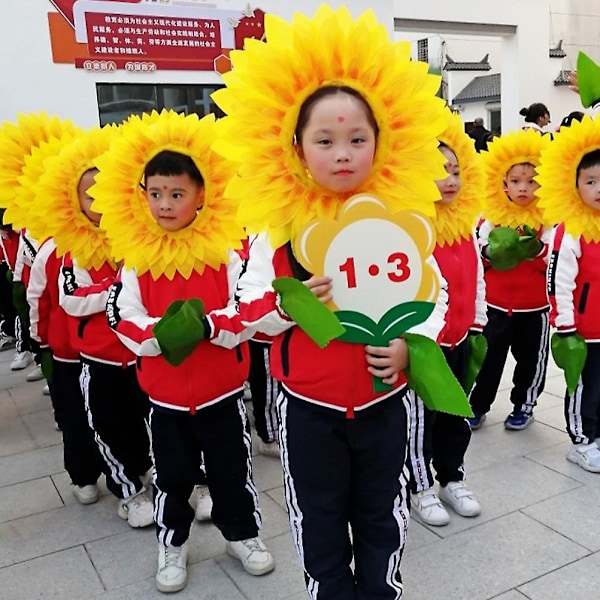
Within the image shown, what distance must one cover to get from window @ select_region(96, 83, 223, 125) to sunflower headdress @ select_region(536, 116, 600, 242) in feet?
14.7

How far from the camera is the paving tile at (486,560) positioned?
2109 millimetres

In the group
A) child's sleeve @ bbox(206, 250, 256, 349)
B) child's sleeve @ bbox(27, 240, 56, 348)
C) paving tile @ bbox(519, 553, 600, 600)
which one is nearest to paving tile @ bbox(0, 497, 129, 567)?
child's sleeve @ bbox(27, 240, 56, 348)

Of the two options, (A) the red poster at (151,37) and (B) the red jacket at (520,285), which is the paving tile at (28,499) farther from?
(A) the red poster at (151,37)

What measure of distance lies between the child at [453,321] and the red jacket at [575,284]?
0.35 m

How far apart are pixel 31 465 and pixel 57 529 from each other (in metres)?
0.76

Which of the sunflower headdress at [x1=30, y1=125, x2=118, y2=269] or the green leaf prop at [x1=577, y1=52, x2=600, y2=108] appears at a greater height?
the green leaf prop at [x1=577, y1=52, x2=600, y2=108]

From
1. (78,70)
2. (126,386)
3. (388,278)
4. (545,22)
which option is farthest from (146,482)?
(545,22)

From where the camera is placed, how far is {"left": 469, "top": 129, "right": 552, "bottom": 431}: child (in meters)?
3.16

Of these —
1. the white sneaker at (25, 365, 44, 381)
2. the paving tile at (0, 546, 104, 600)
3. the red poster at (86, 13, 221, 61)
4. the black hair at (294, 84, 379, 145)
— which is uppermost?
the red poster at (86, 13, 221, 61)

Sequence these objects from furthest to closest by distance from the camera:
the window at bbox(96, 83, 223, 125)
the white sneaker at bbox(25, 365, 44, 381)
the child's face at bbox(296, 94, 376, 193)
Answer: the window at bbox(96, 83, 223, 125) < the white sneaker at bbox(25, 365, 44, 381) < the child's face at bbox(296, 94, 376, 193)

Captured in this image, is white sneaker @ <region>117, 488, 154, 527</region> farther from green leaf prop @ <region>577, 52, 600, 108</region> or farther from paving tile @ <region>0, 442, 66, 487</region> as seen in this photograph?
green leaf prop @ <region>577, 52, 600, 108</region>

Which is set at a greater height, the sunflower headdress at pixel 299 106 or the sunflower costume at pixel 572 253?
the sunflower headdress at pixel 299 106

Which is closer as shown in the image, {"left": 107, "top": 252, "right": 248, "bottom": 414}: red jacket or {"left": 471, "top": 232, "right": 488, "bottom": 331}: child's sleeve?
{"left": 107, "top": 252, "right": 248, "bottom": 414}: red jacket

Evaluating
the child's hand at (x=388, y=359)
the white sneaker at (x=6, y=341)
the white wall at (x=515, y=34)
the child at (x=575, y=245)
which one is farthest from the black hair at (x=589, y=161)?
the white wall at (x=515, y=34)
